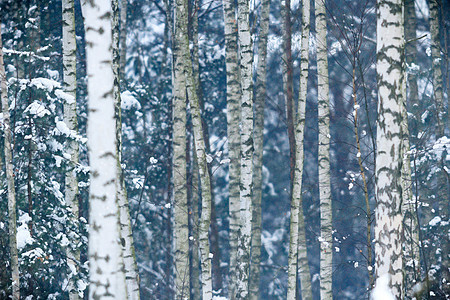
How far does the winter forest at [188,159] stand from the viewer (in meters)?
5.71

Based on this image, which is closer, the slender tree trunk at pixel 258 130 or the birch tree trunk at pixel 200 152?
the birch tree trunk at pixel 200 152

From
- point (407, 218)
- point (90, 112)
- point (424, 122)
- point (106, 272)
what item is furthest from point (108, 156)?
point (424, 122)

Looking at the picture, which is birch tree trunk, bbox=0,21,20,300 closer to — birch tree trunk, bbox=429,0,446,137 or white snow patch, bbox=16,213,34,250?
white snow patch, bbox=16,213,34,250

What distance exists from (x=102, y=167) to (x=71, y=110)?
4.12 meters

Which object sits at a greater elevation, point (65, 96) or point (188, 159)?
point (188, 159)

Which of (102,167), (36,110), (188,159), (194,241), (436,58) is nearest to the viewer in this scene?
(102,167)

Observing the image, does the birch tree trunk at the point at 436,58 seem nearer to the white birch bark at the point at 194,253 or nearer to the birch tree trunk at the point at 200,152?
the white birch bark at the point at 194,253

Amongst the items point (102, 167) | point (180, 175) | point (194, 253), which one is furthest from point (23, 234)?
point (194, 253)

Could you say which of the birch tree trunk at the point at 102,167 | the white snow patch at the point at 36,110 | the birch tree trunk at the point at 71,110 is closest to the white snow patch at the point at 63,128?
the birch tree trunk at the point at 71,110

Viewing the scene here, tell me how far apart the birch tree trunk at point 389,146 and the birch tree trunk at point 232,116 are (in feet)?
15.6

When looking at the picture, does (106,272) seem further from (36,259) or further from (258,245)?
(258,245)

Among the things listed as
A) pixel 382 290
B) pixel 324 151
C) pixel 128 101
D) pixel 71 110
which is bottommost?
pixel 382 290

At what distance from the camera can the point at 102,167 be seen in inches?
197

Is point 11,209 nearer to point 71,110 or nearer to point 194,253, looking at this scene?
point 71,110
